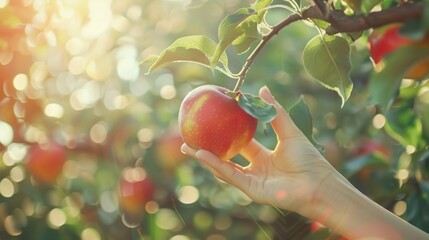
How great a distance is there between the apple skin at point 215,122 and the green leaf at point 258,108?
0.40 feet

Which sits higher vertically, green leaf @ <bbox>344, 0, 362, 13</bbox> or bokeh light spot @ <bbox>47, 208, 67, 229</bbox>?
green leaf @ <bbox>344, 0, 362, 13</bbox>

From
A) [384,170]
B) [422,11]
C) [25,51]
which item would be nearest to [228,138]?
[422,11]

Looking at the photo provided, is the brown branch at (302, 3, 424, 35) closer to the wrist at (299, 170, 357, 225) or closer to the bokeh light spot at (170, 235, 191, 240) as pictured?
the wrist at (299, 170, 357, 225)

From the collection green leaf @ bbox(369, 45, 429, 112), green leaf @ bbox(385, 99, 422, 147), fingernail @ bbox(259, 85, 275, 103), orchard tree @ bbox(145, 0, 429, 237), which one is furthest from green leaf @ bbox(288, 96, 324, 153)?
green leaf @ bbox(369, 45, 429, 112)

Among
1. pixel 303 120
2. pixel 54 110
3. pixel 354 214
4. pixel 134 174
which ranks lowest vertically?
pixel 134 174

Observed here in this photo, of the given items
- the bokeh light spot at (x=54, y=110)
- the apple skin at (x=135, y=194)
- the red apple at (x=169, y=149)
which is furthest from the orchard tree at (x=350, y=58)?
the bokeh light spot at (x=54, y=110)

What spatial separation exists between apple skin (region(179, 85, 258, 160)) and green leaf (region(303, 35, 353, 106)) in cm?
17

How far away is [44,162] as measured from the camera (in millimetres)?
2119

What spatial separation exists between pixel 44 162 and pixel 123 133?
1.05ft

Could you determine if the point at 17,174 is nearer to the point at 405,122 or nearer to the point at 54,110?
the point at 54,110

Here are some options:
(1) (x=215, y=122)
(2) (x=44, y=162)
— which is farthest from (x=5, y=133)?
(1) (x=215, y=122)

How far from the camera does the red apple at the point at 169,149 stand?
2.27 m

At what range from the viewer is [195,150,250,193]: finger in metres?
1.25

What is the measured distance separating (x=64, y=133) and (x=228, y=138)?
3.99 feet
